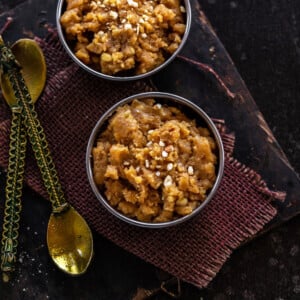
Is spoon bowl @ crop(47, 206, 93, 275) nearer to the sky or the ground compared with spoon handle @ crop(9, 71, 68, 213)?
nearer to the ground

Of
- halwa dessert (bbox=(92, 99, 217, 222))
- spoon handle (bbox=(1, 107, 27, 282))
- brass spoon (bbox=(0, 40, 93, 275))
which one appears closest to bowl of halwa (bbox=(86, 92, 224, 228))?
halwa dessert (bbox=(92, 99, 217, 222))

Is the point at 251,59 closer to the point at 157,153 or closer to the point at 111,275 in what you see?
the point at 157,153

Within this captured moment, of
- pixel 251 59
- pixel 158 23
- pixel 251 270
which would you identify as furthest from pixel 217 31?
pixel 251 270

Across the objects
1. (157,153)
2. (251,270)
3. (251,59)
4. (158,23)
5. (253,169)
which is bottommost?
(251,270)

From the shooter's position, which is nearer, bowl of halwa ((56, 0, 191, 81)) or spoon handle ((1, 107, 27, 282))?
bowl of halwa ((56, 0, 191, 81))

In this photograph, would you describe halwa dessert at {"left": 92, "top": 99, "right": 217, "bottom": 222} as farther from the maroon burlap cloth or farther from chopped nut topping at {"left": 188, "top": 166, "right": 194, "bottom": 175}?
the maroon burlap cloth

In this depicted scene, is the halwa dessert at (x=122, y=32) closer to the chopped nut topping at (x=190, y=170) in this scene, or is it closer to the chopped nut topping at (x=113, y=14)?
the chopped nut topping at (x=113, y=14)
